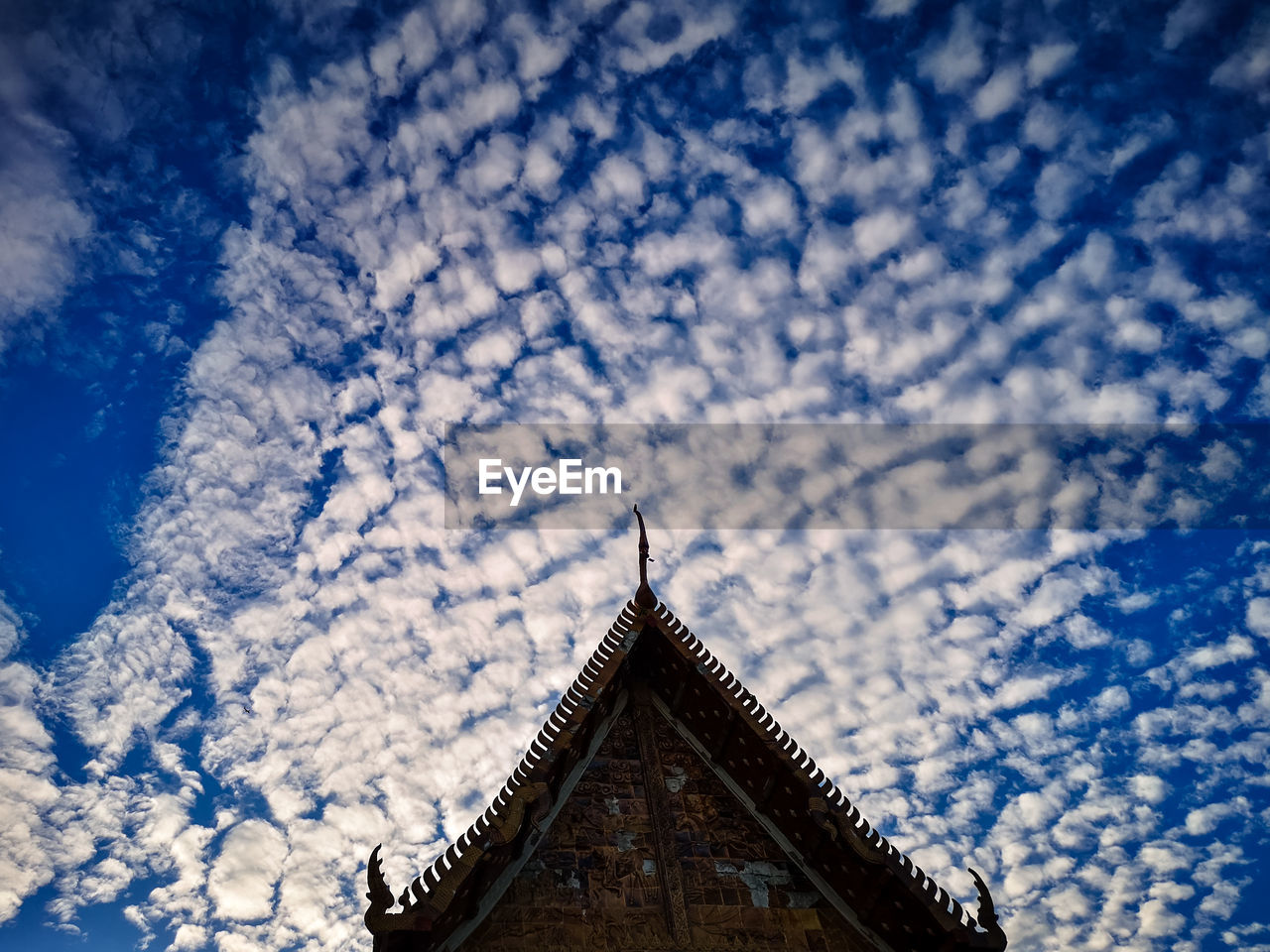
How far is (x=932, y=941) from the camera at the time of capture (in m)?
8.48

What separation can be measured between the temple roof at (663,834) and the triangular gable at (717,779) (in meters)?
0.02

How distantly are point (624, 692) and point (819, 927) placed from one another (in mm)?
4326

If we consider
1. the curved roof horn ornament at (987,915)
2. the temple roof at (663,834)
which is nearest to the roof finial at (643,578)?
the temple roof at (663,834)

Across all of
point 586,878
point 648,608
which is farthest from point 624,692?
point 586,878

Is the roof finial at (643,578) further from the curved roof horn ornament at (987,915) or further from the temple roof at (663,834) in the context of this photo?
the curved roof horn ornament at (987,915)

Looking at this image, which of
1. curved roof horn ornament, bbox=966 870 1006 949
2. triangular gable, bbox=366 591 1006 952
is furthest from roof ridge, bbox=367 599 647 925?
curved roof horn ornament, bbox=966 870 1006 949

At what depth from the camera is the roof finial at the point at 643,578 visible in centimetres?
1229

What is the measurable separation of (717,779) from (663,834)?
137cm

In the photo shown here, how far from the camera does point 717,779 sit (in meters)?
11.0

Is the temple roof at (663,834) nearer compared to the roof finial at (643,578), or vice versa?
the temple roof at (663,834)

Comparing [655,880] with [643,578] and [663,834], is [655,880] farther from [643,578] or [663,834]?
[643,578]

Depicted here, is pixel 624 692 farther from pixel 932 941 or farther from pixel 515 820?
pixel 932 941

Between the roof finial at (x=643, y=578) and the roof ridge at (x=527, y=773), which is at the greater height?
the roof finial at (x=643, y=578)

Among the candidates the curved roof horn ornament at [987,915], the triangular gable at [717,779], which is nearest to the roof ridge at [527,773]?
the triangular gable at [717,779]
